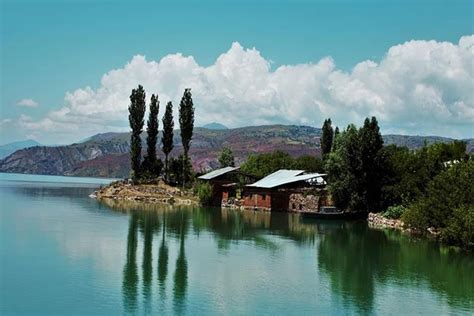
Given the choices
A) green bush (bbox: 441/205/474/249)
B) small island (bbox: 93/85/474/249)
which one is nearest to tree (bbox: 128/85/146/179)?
small island (bbox: 93/85/474/249)

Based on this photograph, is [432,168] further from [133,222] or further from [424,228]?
[133,222]

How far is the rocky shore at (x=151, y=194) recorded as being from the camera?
207 feet

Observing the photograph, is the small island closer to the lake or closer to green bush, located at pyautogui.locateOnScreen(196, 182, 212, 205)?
green bush, located at pyautogui.locateOnScreen(196, 182, 212, 205)

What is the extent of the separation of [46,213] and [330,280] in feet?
99.9

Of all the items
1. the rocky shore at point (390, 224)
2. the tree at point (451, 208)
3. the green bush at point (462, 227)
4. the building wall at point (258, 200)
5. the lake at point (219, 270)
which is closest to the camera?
the lake at point (219, 270)

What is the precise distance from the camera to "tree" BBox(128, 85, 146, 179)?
68.1 meters

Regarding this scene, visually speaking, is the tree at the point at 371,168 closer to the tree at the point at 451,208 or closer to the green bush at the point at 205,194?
the tree at the point at 451,208

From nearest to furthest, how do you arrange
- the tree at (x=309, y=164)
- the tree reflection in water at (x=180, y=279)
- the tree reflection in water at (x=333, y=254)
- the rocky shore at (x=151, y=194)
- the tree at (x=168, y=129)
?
the tree reflection in water at (x=180, y=279)
the tree reflection in water at (x=333, y=254)
the rocky shore at (x=151, y=194)
the tree at (x=168, y=129)
the tree at (x=309, y=164)

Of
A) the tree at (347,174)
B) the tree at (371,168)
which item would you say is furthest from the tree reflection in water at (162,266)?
the tree at (371,168)

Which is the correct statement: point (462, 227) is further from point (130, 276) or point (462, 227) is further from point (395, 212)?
point (130, 276)

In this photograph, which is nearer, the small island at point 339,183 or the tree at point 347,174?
the small island at point 339,183

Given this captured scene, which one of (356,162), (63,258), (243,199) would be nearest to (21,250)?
(63,258)

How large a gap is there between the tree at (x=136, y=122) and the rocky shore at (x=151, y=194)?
2.23 metres

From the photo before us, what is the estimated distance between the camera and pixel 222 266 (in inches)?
997
